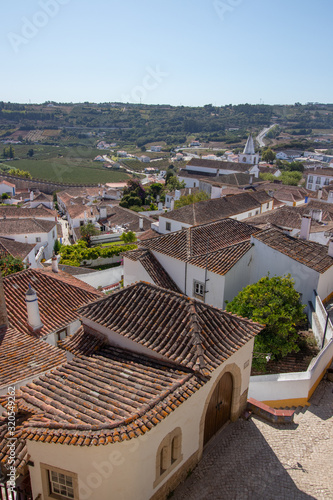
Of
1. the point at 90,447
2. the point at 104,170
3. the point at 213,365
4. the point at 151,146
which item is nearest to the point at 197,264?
the point at 213,365

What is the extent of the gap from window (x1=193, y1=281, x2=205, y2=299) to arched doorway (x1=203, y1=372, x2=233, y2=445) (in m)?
7.49

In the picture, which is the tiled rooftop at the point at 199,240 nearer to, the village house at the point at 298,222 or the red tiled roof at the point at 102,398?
the village house at the point at 298,222

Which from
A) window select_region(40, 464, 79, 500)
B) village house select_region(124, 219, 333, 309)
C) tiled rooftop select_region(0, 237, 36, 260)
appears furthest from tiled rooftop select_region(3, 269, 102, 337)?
tiled rooftop select_region(0, 237, 36, 260)

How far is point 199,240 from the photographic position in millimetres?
19609

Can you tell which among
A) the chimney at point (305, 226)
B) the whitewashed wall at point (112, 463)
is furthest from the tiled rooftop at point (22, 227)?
the whitewashed wall at point (112, 463)

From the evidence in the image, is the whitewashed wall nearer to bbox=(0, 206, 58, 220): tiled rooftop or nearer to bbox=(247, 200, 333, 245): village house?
bbox=(247, 200, 333, 245): village house

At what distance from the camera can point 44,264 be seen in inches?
1312

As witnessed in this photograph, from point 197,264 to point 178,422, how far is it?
9.91 m

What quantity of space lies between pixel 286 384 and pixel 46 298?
10028 mm

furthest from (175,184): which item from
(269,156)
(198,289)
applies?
(198,289)

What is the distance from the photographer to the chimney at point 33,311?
1405 cm

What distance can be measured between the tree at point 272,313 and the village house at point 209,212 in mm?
17792

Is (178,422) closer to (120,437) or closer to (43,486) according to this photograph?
(120,437)

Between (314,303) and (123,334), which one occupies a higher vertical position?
(123,334)
